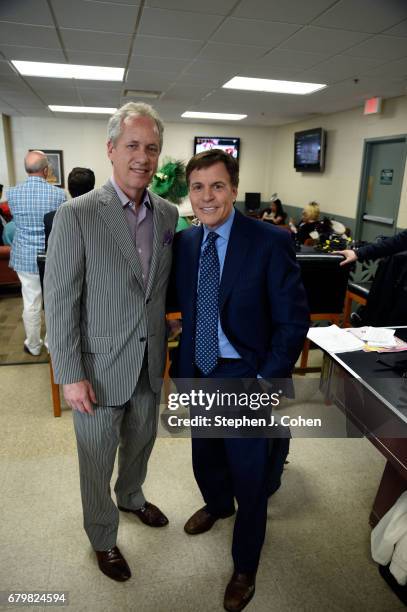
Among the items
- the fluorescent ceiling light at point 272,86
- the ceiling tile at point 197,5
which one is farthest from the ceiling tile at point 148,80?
the ceiling tile at point 197,5

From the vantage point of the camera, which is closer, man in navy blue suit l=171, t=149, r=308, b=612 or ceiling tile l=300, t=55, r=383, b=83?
man in navy blue suit l=171, t=149, r=308, b=612

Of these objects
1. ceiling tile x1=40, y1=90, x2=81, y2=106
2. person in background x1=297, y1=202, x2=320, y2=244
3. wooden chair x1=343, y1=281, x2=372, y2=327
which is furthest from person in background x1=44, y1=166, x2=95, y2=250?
person in background x1=297, y1=202, x2=320, y2=244

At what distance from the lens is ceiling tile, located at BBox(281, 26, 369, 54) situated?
3.41 m

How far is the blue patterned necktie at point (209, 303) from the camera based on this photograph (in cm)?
159

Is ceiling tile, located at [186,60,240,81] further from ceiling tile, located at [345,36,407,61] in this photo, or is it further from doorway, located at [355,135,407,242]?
doorway, located at [355,135,407,242]

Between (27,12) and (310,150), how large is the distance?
6.13 m

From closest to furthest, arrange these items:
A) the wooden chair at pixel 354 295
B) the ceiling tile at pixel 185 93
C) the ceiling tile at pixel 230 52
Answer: the wooden chair at pixel 354 295 → the ceiling tile at pixel 230 52 → the ceiling tile at pixel 185 93

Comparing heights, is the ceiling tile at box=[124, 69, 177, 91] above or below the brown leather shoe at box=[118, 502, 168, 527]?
above

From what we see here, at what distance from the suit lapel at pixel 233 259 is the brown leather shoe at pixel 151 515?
1168 millimetres

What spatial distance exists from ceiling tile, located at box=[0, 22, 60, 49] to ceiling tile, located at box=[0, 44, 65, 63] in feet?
0.42

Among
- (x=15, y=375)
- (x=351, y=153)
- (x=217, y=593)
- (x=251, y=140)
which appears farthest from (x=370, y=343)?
(x=251, y=140)

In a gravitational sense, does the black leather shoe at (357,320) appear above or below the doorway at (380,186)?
below

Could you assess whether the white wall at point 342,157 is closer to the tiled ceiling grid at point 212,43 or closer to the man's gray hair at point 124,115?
the tiled ceiling grid at point 212,43

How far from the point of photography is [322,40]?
3615 millimetres
